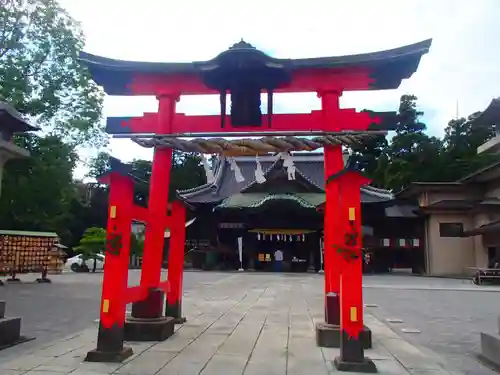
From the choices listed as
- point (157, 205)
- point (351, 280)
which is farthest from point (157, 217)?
point (351, 280)

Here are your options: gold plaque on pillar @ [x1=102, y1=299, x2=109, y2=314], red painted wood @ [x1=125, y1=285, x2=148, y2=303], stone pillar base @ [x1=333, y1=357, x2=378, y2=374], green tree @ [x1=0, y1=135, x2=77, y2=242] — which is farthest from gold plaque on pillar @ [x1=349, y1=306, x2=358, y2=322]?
green tree @ [x1=0, y1=135, x2=77, y2=242]

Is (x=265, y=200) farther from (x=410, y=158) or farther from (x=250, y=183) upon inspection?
(x=410, y=158)

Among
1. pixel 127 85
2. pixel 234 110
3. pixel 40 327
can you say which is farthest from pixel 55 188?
pixel 234 110

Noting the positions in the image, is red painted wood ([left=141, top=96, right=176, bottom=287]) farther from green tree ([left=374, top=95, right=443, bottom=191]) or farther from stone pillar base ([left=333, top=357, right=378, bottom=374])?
green tree ([left=374, top=95, right=443, bottom=191])

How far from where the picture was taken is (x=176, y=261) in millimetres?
7629

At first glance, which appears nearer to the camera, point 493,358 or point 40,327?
point 493,358

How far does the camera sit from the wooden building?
84.5 ft

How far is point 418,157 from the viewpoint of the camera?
39.6 m

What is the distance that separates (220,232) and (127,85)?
21.0 m

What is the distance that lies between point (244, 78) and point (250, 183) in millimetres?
23330

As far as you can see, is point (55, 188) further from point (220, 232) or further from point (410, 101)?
point (410, 101)

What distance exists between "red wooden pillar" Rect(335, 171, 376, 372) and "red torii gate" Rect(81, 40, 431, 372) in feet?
0.62

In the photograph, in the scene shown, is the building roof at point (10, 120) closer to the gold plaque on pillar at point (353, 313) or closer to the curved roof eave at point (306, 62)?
the curved roof eave at point (306, 62)

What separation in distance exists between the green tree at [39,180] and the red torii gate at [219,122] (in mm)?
9505
